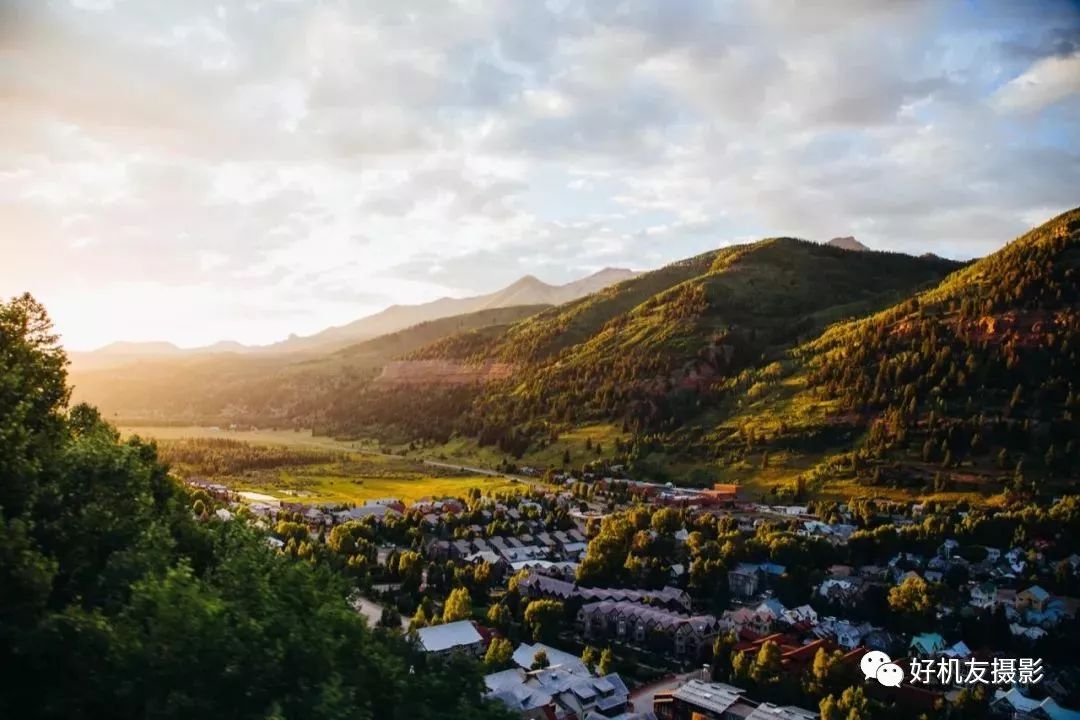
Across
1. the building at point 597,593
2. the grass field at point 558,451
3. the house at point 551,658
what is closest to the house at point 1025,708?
the building at point 597,593

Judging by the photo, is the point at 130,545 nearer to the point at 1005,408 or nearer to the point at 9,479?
→ the point at 9,479

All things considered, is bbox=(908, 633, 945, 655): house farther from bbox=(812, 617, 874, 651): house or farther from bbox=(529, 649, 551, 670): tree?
bbox=(529, 649, 551, 670): tree

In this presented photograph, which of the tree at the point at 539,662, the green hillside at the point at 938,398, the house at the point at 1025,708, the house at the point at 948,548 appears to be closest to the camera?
the house at the point at 1025,708

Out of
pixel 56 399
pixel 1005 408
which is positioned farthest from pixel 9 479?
pixel 1005 408

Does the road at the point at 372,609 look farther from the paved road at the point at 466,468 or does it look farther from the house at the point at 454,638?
the paved road at the point at 466,468

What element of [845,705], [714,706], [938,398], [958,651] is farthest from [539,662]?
[938,398]

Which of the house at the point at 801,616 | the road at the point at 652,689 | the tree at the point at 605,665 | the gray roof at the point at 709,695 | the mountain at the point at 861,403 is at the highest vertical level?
the mountain at the point at 861,403

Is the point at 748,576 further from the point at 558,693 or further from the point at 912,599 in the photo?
the point at 558,693
